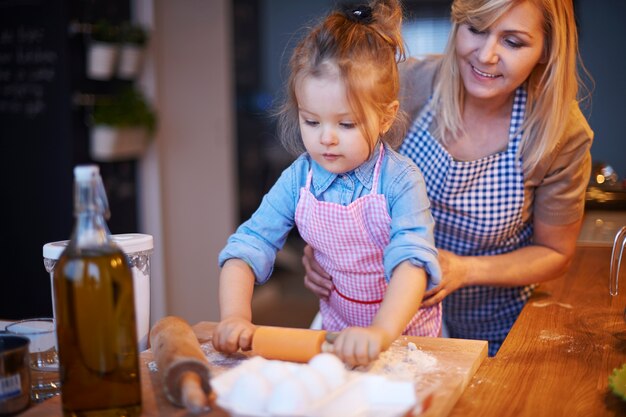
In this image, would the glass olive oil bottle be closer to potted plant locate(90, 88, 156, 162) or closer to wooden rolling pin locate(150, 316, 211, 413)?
wooden rolling pin locate(150, 316, 211, 413)

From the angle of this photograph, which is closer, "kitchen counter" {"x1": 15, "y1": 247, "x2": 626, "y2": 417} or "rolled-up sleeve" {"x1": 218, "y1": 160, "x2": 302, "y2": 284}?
"kitchen counter" {"x1": 15, "y1": 247, "x2": 626, "y2": 417}

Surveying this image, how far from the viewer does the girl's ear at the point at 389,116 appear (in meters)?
1.18

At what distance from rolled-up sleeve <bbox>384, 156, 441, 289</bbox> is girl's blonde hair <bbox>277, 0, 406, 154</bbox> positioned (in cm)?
9

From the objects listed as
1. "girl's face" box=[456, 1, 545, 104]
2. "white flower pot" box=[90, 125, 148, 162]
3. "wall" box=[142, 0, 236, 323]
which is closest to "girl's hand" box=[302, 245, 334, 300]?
"girl's face" box=[456, 1, 545, 104]

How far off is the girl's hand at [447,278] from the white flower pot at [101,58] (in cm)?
229

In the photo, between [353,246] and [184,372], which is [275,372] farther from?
[353,246]

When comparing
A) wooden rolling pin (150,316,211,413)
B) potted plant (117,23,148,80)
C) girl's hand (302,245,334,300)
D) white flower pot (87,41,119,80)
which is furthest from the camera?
potted plant (117,23,148,80)

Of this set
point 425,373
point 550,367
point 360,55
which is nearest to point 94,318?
point 425,373

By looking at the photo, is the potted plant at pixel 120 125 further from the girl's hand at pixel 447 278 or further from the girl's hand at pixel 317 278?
the girl's hand at pixel 447 278

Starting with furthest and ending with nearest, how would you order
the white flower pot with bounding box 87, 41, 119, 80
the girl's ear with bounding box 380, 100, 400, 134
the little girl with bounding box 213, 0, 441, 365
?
the white flower pot with bounding box 87, 41, 119, 80, the girl's ear with bounding box 380, 100, 400, 134, the little girl with bounding box 213, 0, 441, 365

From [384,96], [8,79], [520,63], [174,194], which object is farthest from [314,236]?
[174,194]

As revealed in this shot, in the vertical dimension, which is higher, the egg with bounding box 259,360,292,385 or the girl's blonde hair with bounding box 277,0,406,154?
→ the girl's blonde hair with bounding box 277,0,406,154

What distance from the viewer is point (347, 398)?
794mm

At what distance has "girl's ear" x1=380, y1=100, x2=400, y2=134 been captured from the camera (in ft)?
3.87
